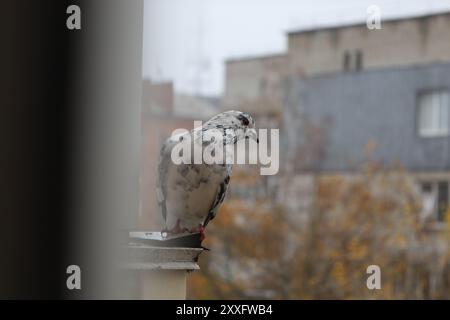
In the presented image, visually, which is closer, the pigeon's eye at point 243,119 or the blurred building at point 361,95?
the pigeon's eye at point 243,119

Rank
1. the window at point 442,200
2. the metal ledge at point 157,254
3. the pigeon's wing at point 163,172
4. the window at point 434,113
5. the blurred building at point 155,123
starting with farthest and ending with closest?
→ the window at point 434,113, the window at point 442,200, the blurred building at point 155,123, the pigeon's wing at point 163,172, the metal ledge at point 157,254

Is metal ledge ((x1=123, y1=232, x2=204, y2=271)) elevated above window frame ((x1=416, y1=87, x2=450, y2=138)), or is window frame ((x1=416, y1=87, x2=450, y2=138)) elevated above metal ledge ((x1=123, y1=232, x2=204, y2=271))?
window frame ((x1=416, y1=87, x2=450, y2=138))

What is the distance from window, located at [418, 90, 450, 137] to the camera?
1230 centimetres

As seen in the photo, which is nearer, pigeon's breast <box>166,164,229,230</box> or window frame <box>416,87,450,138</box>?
pigeon's breast <box>166,164,229,230</box>

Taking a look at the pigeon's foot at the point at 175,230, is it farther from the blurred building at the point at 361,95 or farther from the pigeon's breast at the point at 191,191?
the blurred building at the point at 361,95

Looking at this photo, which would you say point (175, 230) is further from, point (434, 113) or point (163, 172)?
point (434, 113)

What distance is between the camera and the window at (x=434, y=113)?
1230cm

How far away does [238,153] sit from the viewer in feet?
9.67

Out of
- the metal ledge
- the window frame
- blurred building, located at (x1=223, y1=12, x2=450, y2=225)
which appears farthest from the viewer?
the window frame

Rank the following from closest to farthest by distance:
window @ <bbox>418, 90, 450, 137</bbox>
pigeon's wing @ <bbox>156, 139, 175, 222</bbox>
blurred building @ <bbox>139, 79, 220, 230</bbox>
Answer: pigeon's wing @ <bbox>156, 139, 175, 222</bbox> < blurred building @ <bbox>139, 79, 220, 230</bbox> < window @ <bbox>418, 90, 450, 137</bbox>

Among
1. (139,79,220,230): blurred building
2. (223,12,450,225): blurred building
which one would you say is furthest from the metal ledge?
(223,12,450,225): blurred building

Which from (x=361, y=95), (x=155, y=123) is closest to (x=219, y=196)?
(x=155, y=123)

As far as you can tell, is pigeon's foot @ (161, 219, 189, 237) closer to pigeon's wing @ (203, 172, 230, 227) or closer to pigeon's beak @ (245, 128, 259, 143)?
pigeon's wing @ (203, 172, 230, 227)

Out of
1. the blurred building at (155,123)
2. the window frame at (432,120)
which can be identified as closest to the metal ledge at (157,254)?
the blurred building at (155,123)
